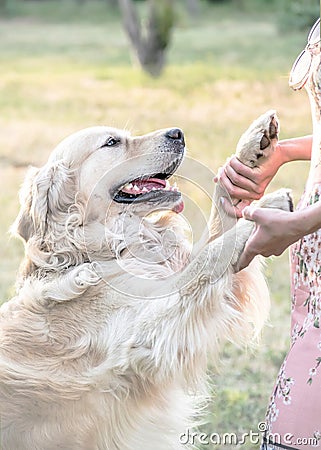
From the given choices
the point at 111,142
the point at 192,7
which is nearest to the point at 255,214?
the point at 111,142

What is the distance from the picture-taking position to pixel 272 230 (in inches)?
113

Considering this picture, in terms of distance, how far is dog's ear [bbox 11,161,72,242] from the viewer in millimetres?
3654

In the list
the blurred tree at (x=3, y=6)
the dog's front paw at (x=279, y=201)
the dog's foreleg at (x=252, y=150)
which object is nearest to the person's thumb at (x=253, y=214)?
the dog's front paw at (x=279, y=201)

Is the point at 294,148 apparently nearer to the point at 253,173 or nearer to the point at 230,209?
the point at 253,173

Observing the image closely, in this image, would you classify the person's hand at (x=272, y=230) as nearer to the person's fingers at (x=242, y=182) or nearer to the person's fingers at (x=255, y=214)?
the person's fingers at (x=255, y=214)

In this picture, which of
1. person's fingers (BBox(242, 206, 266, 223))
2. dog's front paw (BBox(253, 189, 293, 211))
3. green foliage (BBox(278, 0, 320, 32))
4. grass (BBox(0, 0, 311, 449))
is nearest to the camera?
person's fingers (BBox(242, 206, 266, 223))

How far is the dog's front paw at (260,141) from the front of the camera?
3.44 meters

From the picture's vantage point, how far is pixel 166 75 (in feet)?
57.6

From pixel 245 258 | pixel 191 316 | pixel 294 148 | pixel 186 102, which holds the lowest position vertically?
pixel 186 102

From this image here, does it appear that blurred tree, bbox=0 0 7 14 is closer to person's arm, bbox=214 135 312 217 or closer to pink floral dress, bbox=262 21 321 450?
person's arm, bbox=214 135 312 217

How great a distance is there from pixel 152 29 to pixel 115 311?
16.4 meters

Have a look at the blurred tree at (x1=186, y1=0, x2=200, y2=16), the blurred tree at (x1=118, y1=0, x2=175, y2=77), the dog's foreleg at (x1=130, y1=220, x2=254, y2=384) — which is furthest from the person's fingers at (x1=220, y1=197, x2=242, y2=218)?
the blurred tree at (x1=186, y1=0, x2=200, y2=16)

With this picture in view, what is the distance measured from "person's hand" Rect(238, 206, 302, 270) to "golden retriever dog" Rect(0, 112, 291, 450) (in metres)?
0.18

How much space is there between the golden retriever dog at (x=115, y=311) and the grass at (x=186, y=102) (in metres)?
0.34
